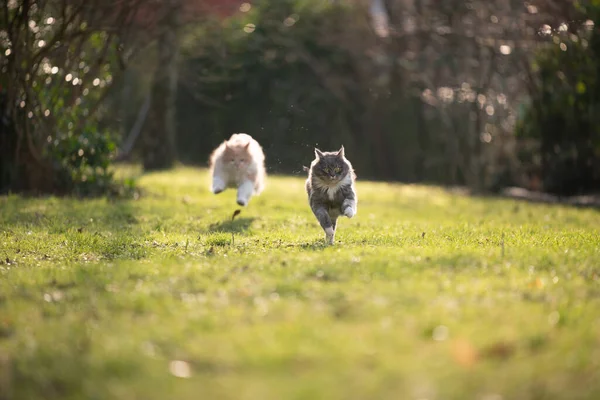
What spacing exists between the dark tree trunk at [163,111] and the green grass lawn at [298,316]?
14.8m

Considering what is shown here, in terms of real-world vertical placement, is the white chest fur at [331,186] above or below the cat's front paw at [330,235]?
above

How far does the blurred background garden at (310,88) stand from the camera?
15.5m

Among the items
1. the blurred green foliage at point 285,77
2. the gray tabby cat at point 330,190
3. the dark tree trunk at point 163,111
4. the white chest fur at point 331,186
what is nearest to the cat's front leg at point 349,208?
the gray tabby cat at point 330,190

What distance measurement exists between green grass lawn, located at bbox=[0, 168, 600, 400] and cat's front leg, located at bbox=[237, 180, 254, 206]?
7.91ft

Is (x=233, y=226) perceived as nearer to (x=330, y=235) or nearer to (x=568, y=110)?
(x=330, y=235)

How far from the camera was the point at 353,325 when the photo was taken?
530cm

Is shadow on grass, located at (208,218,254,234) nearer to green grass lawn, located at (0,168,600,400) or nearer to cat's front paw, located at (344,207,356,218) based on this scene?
green grass lawn, located at (0,168,600,400)

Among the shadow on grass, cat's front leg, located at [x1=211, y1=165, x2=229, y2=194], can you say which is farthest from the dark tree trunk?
the shadow on grass

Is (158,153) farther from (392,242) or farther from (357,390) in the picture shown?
(357,390)

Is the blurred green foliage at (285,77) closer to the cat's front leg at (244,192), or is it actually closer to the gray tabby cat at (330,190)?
the cat's front leg at (244,192)

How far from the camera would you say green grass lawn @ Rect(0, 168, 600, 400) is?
440 centimetres

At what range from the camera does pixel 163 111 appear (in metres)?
24.9

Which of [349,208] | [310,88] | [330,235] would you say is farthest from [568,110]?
[310,88]

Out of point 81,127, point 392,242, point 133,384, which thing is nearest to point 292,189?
point 81,127
